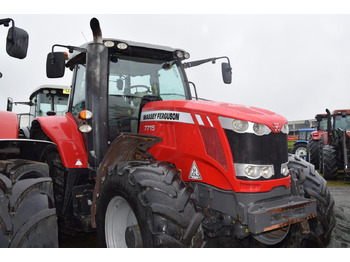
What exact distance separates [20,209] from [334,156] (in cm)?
896

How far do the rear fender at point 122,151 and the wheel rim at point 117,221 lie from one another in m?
0.26

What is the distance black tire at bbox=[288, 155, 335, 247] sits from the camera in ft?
9.57

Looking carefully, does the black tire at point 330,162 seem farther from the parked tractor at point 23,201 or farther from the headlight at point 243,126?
the parked tractor at point 23,201

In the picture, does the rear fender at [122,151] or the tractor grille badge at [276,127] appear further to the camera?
the rear fender at [122,151]

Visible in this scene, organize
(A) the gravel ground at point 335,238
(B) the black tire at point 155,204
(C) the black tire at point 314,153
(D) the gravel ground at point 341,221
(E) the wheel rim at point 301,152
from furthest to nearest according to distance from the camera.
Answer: (E) the wheel rim at point 301,152 < (C) the black tire at point 314,153 < (D) the gravel ground at point 341,221 < (A) the gravel ground at point 335,238 < (B) the black tire at point 155,204

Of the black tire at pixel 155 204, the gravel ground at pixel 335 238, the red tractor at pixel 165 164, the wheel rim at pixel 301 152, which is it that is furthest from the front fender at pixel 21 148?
the wheel rim at pixel 301 152

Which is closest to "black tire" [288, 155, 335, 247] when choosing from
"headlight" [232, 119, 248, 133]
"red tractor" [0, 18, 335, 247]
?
"red tractor" [0, 18, 335, 247]

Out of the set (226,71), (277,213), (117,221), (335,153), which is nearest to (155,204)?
(117,221)

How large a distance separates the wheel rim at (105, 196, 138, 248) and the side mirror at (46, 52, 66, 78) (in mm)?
1412

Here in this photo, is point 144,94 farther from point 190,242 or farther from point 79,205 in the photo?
point 190,242

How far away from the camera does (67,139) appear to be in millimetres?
3361

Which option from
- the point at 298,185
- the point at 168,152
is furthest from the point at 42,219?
the point at 298,185

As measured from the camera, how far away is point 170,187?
2244mm

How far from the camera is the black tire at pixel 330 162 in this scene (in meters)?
8.85
